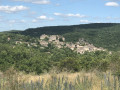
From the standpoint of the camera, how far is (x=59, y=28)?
112000 millimetres

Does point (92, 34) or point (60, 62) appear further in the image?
point (92, 34)

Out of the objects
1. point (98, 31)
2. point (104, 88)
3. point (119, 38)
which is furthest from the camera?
point (98, 31)

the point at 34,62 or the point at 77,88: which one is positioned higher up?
the point at 77,88

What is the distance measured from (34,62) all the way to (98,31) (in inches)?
2833

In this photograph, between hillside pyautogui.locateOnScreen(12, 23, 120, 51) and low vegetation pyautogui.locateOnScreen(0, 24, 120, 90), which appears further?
hillside pyautogui.locateOnScreen(12, 23, 120, 51)

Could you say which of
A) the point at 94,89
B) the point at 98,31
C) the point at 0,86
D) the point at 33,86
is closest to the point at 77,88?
the point at 94,89

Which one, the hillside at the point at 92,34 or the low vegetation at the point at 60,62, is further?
the hillside at the point at 92,34

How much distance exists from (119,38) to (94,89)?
82.5 meters

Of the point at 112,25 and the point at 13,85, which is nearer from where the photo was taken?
the point at 13,85

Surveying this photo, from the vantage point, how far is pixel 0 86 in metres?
5.61

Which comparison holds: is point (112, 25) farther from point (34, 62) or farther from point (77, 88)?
point (77, 88)

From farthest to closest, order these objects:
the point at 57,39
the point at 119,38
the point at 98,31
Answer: the point at 98,31
the point at 57,39
the point at 119,38

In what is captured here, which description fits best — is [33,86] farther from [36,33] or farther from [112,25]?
[112,25]

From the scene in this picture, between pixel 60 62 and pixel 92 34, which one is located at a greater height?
pixel 92 34
